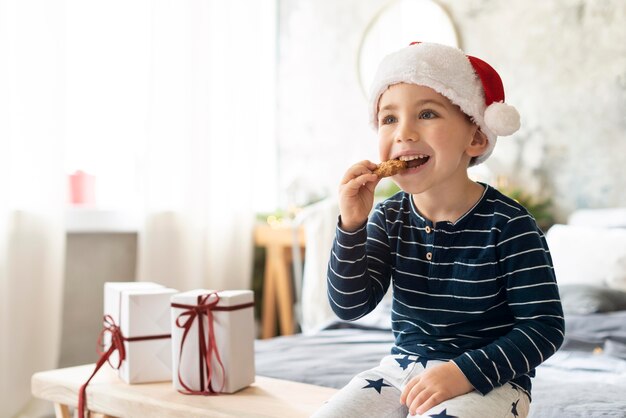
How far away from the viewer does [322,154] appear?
14.1 feet

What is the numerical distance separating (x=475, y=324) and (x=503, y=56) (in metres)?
2.63

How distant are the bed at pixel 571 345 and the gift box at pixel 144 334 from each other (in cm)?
31

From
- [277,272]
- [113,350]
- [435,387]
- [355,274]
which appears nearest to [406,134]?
[355,274]

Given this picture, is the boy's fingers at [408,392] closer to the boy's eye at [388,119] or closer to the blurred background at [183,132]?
the boy's eye at [388,119]

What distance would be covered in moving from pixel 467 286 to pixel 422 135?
0.89ft

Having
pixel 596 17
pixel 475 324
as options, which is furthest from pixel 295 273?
A: pixel 475 324

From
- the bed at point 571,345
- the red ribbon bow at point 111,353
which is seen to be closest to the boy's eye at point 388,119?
the bed at point 571,345

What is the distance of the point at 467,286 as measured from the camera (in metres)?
1.29

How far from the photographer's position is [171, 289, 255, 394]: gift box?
1581 mm

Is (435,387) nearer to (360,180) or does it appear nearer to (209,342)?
(360,180)

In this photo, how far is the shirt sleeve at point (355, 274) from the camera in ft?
4.33

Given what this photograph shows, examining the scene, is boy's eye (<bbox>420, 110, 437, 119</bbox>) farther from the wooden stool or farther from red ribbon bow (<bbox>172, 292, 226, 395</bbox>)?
the wooden stool

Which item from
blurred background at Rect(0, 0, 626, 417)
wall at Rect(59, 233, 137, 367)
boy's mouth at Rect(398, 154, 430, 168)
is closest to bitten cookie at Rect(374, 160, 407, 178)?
boy's mouth at Rect(398, 154, 430, 168)

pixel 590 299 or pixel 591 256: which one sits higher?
pixel 591 256
